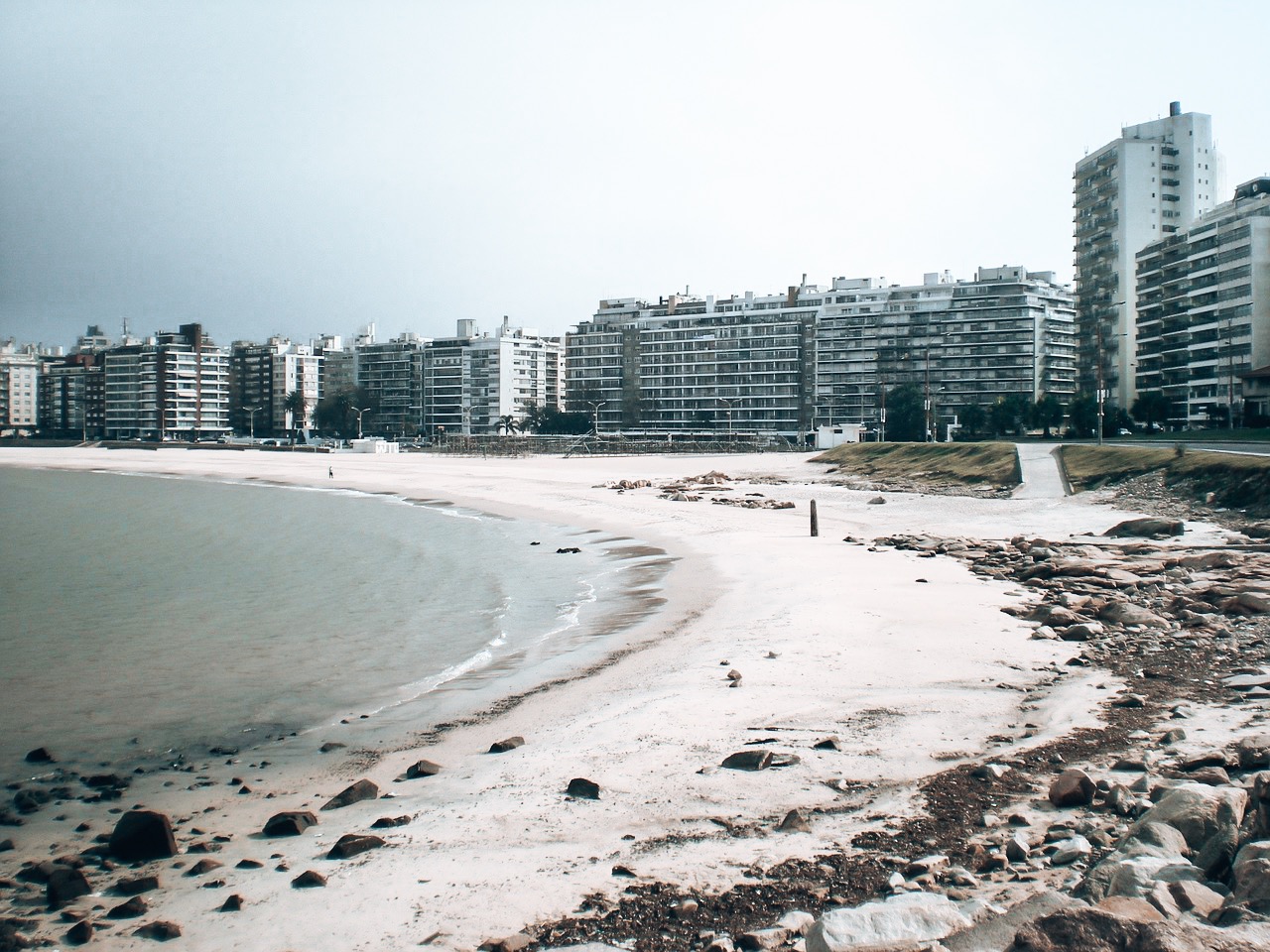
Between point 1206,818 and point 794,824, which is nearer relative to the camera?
point 1206,818

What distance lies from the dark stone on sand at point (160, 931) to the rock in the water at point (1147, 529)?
23496 millimetres

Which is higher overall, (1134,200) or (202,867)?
(1134,200)

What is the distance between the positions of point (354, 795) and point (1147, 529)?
22.0 meters

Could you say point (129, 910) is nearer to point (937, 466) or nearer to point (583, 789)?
point (583, 789)

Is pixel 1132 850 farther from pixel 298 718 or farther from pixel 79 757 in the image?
pixel 79 757

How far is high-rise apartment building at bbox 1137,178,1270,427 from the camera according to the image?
9106 centimetres

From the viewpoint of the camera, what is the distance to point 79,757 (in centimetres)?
970

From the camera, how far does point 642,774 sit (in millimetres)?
7734

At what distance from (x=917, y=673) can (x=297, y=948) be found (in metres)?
7.54

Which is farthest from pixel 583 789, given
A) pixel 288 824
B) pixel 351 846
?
pixel 288 824

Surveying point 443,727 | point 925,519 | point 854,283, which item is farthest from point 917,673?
point 854,283

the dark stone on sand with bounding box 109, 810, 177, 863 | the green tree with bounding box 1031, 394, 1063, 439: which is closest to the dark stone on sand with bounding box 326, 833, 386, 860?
the dark stone on sand with bounding box 109, 810, 177, 863

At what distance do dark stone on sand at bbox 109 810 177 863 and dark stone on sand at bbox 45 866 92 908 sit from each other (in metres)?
0.41

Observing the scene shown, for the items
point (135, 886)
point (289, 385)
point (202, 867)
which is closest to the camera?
point (135, 886)
